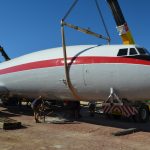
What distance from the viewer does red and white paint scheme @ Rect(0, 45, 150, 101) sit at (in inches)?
555

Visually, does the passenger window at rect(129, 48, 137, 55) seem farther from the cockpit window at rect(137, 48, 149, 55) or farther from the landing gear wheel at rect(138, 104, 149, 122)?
the landing gear wheel at rect(138, 104, 149, 122)

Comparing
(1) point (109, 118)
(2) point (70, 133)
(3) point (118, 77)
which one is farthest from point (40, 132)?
(1) point (109, 118)

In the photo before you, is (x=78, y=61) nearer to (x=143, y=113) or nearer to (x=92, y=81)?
(x=92, y=81)

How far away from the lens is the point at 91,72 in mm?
15289

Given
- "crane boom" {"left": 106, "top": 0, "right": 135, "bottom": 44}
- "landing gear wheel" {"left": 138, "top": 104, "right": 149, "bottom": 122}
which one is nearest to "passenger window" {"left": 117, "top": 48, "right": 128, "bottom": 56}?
"landing gear wheel" {"left": 138, "top": 104, "right": 149, "bottom": 122}

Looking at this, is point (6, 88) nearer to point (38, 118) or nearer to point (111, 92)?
point (38, 118)

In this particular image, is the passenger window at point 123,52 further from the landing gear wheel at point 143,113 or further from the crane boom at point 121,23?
the crane boom at point 121,23

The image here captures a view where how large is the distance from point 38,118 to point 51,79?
3623 millimetres

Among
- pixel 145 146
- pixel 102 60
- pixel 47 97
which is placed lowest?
pixel 145 146

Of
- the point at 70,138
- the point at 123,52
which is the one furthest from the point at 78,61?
the point at 70,138

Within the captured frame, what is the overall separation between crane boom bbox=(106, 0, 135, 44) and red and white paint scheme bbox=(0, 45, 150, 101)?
1375 cm

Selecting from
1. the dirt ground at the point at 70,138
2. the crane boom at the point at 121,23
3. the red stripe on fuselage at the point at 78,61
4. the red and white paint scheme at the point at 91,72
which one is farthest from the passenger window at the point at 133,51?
the crane boom at the point at 121,23

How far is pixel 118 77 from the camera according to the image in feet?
47.1

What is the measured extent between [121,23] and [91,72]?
57.5 feet
